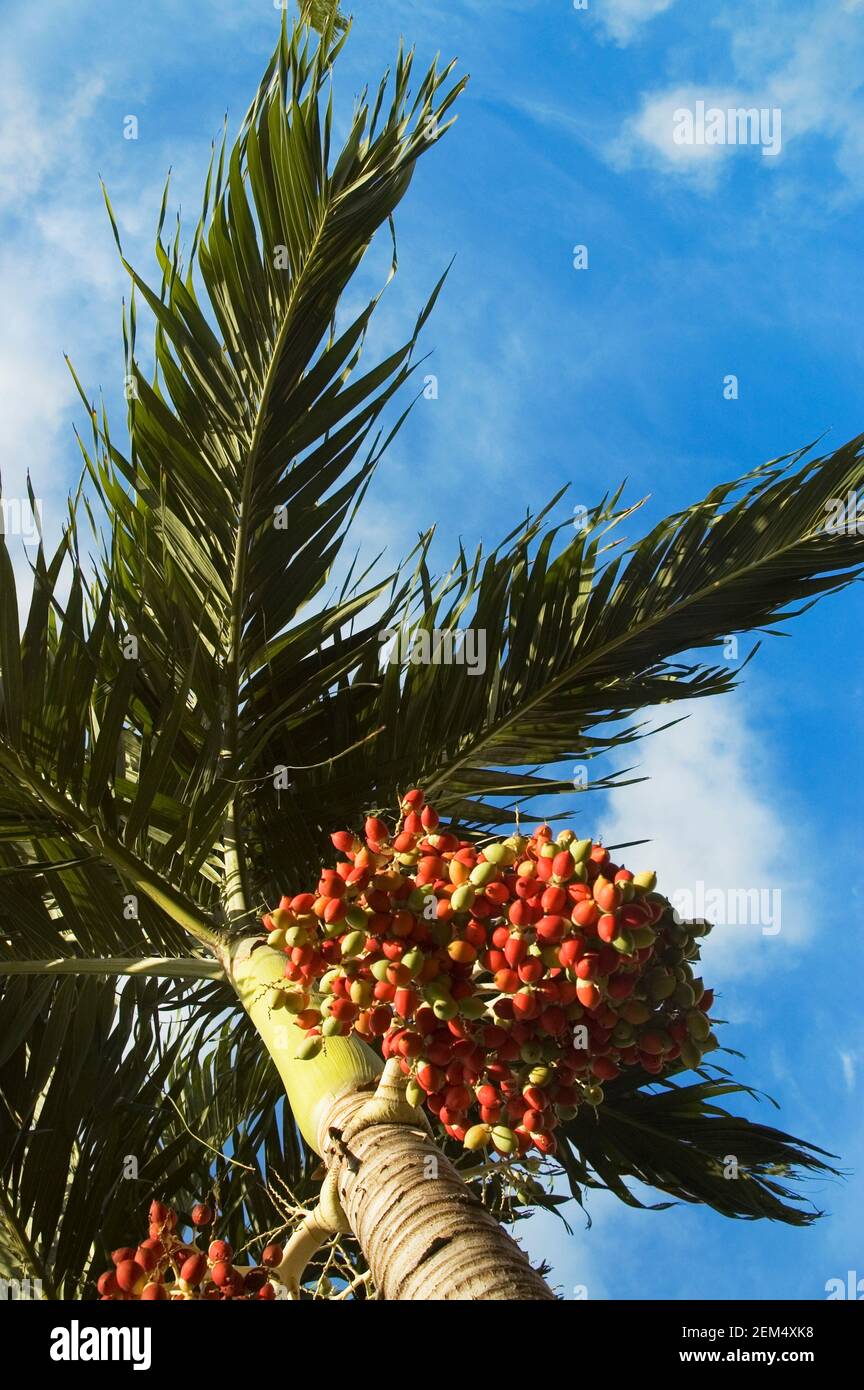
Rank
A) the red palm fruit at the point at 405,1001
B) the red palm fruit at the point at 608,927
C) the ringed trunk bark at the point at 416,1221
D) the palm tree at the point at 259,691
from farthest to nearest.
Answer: the palm tree at the point at 259,691 < the red palm fruit at the point at 405,1001 < the red palm fruit at the point at 608,927 < the ringed trunk bark at the point at 416,1221

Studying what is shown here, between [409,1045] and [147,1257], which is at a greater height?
[409,1045]

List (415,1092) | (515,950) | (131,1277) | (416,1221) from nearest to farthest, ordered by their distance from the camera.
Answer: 1. (416,1221)
2. (515,950)
3. (415,1092)
4. (131,1277)

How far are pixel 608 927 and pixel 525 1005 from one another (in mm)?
242

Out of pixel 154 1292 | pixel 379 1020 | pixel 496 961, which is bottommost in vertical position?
pixel 154 1292

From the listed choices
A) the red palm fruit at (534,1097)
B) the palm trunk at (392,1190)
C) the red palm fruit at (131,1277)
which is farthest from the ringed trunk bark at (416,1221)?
the red palm fruit at (131,1277)

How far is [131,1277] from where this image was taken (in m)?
2.50

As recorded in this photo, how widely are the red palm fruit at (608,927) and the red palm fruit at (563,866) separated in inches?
5.0

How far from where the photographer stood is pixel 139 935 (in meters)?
3.71

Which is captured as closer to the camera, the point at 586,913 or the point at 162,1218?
the point at 586,913

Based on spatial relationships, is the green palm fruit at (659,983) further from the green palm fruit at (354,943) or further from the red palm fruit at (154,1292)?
the red palm fruit at (154,1292)

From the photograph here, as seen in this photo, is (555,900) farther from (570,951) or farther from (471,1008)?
(471,1008)

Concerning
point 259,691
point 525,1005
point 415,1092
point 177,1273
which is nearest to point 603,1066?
point 525,1005

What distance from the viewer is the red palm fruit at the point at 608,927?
2215 mm
